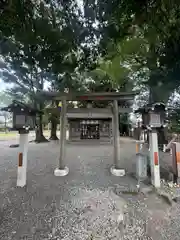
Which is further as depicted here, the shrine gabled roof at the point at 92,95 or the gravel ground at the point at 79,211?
the shrine gabled roof at the point at 92,95

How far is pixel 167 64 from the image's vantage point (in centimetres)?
512

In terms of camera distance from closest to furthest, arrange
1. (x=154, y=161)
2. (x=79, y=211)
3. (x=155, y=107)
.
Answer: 1. (x=79, y=211)
2. (x=154, y=161)
3. (x=155, y=107)

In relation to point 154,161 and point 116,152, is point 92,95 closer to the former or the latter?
point 116,152

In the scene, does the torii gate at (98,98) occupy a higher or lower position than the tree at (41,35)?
lower

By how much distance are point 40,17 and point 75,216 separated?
15.8ft

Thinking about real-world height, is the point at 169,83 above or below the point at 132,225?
above

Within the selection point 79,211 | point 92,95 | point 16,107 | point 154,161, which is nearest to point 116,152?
point 154,161

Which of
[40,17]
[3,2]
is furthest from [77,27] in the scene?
[3,2]

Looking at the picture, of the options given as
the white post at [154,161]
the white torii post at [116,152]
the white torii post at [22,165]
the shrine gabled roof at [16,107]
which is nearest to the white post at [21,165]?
the white torii post at [22,165]

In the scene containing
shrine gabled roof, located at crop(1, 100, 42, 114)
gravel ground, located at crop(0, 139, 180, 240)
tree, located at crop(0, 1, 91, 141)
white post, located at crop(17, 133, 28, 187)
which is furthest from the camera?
shrine gabled roof, located at crop(1, 100, 42, 114)

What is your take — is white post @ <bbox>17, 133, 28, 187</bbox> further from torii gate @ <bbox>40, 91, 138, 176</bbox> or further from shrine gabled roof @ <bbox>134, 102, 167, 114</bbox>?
shrine gabled roof @ <bbox>134, 102, 167, 114</bbox>

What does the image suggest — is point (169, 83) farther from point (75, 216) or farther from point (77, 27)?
point (75, 216)

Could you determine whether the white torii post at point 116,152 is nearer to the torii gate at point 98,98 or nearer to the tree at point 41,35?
the torii gate at point 98,98

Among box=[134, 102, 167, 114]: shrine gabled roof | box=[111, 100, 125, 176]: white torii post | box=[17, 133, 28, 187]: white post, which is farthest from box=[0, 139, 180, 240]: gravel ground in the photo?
box=[134, 102, 167, 114]: shrine gabled roof
